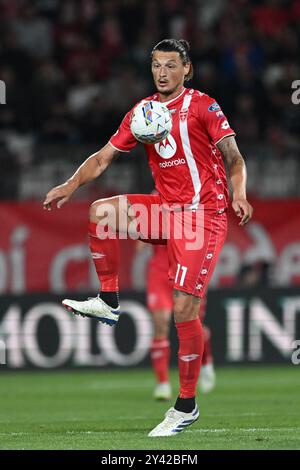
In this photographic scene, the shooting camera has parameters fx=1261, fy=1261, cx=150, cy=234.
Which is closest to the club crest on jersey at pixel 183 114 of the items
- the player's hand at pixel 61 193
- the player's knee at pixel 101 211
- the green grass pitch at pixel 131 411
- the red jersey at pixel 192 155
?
the red jersey at pixel 192 155

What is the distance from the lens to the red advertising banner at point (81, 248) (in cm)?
1584

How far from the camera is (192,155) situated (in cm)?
864

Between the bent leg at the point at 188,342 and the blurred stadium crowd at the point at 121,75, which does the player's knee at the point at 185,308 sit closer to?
the bent leg at the point at 188,342

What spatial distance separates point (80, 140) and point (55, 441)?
9.46 meters

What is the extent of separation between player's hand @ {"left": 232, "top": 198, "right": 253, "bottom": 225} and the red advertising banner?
7.68 meters

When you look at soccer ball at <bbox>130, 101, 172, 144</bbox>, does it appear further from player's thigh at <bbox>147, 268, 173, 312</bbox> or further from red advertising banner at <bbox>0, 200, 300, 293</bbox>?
red advertising banner at <bbox>0, 200, 300, 293</bbox>

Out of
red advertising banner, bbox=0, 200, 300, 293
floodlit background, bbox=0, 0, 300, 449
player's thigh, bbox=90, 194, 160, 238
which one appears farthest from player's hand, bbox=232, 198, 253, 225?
red advertising banner, bbox=0, 200, 300, 293

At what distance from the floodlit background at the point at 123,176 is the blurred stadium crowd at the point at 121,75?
0.02 metres

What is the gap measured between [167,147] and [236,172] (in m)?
0.56

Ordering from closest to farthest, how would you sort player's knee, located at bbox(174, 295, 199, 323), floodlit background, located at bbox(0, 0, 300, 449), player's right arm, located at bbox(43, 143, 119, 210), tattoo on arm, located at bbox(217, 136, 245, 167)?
tattoo on arm, located at bbox(217, 136, 245, 167), player's knee, located at bbox(174, 295, 199, 323), player's right arm, located at bbox(43, 143, 119, 210), floodlit background, located at bbox(0, 0, 300, 449)

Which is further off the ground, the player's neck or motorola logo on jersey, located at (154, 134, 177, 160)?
the player's neck

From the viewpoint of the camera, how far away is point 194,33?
722 inches

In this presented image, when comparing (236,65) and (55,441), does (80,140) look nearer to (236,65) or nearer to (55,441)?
(236,65)

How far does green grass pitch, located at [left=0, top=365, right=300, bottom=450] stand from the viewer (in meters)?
8.08
